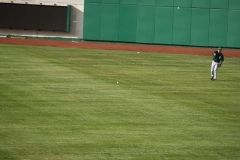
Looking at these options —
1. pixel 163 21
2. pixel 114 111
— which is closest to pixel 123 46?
pixel 163 21

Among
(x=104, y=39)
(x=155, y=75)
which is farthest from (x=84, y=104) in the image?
(x=104, y=39)

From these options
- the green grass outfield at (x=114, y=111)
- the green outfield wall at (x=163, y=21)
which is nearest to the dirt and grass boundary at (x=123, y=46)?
the green outfield wall at (x=163, y=21)

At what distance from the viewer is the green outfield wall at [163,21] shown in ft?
176

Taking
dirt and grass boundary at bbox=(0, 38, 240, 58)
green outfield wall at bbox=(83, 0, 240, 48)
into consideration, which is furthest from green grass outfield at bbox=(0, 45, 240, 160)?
green outfield wall at bbox=(83, 0, 240, 48)

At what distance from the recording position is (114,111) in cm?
2072

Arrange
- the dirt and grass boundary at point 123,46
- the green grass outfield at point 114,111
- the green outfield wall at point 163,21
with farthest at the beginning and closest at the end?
the green outfield wall at point 163,21 → the dirt and grass boundary at point 123,46 → the green grass outfield at point 114,111

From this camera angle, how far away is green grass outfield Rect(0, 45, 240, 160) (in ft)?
50.5

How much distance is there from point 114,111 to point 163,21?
3404 cm

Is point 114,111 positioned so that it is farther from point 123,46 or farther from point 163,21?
point 163,21

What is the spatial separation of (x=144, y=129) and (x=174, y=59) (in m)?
24.3

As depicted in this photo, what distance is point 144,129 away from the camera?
18000mm

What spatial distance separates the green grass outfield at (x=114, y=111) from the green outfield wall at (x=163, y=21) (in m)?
17.3

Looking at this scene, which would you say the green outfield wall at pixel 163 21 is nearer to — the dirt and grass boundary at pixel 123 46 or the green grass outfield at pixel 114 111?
the dirt and grass boundary at pixel 123 46

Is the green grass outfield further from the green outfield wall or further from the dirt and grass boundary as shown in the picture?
the green outfield wall
